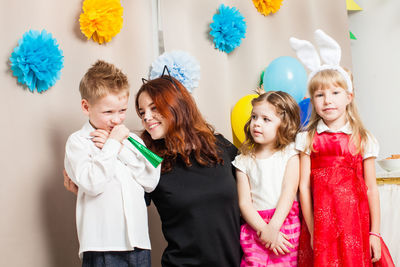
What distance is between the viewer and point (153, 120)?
5.57 ft

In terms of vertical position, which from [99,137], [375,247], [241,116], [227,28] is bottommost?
[375,247]

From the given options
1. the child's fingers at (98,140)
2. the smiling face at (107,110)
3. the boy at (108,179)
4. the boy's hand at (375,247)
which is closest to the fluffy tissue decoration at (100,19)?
the boy at (108,179)

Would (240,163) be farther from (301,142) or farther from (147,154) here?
(147,154)

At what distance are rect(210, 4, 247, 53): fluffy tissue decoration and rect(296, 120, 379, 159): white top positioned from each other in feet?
3.61

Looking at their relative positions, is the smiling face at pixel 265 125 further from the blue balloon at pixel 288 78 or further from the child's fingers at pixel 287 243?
the blue balloon at pixel 288 78

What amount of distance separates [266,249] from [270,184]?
25 cm

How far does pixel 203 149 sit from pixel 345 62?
215 cm

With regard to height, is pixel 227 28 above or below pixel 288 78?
above

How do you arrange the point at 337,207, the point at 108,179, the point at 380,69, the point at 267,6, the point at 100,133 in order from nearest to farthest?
the point at 108,179 → the point at 100,133 → the point at 337,207 → the point at 267,6 → the point at 380,69

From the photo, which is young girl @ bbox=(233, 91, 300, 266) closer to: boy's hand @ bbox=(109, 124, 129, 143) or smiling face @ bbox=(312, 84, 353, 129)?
smiling face @ bbox=(312, 84, 353, 129)

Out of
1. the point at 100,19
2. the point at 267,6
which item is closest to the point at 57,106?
the point at 100,19

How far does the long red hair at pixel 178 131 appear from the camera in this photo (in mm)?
1692

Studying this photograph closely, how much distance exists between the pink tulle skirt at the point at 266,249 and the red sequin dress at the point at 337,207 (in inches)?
1.2

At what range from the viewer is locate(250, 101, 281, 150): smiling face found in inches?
69.2
